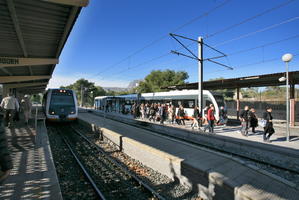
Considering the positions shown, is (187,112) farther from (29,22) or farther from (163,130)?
(29,22)

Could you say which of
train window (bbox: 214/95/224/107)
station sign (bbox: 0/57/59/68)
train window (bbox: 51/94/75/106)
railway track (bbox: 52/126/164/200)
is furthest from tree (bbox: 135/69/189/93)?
railway track (bbox: 52/126/164/200)

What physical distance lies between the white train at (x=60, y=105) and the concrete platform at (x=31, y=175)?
19.5 ft

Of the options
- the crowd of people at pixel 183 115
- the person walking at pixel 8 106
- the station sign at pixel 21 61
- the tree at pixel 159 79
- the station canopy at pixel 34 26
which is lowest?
the crowd of people at pixel 183 115

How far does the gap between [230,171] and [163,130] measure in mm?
8189

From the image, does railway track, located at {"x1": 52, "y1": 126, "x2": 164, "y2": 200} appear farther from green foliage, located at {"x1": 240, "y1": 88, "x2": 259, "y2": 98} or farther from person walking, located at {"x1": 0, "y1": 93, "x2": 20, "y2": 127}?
green foliage, located at {"x1": 240, "y1": 88, "x2": 259, "y2": 98}

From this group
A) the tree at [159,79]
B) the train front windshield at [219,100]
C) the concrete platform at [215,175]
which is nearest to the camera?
the concrete platform at [215,175]

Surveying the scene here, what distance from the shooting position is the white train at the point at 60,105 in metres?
12.8

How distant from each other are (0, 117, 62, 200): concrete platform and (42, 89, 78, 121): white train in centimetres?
596

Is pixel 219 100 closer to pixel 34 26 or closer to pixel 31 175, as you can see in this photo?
pixel 34 26

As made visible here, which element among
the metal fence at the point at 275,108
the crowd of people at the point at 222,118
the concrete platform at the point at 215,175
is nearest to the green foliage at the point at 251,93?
the metal fence at the point at 275,108

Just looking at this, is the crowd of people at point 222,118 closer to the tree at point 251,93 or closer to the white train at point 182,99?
the white train at point 182,99

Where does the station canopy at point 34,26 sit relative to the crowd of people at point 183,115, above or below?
above

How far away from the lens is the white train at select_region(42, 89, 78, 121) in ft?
41.9

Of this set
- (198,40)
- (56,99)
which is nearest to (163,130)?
(198,40)
